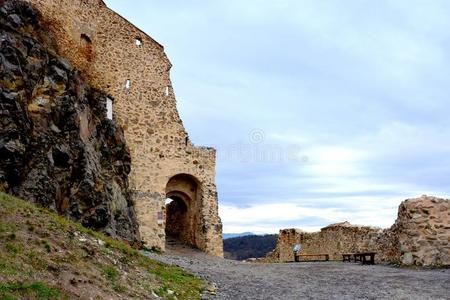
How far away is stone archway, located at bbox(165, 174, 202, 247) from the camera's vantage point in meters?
24.9

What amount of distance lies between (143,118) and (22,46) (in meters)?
8.31

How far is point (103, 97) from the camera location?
19906 millimetres

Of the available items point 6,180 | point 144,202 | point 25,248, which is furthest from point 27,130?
point 144,202

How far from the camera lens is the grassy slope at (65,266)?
6445mm

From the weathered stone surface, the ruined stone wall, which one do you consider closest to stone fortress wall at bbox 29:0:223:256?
the weathered stone surface

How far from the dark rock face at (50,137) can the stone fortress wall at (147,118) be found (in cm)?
303

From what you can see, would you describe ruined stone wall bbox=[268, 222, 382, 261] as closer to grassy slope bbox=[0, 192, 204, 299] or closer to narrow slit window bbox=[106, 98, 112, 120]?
narrow slit window bbox=[106, 98, 112, 120]

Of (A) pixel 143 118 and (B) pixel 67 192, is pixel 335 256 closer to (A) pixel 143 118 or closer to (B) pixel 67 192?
(A) pixel 143 118

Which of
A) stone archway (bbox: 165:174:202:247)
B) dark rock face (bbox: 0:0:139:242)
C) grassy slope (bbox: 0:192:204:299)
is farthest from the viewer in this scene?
stone archway (bbox: 165:174:202:247)

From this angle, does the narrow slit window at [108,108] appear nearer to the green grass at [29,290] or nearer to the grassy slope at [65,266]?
the grassy slope at [65,266]

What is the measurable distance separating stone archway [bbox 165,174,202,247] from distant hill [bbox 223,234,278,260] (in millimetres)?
43341

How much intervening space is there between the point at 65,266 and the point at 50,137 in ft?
26.5

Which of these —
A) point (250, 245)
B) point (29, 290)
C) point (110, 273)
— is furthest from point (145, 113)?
point (250, 245)

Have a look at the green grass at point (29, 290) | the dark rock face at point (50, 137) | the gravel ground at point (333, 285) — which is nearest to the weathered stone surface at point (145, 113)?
the dark rock face at point (50, 137)
